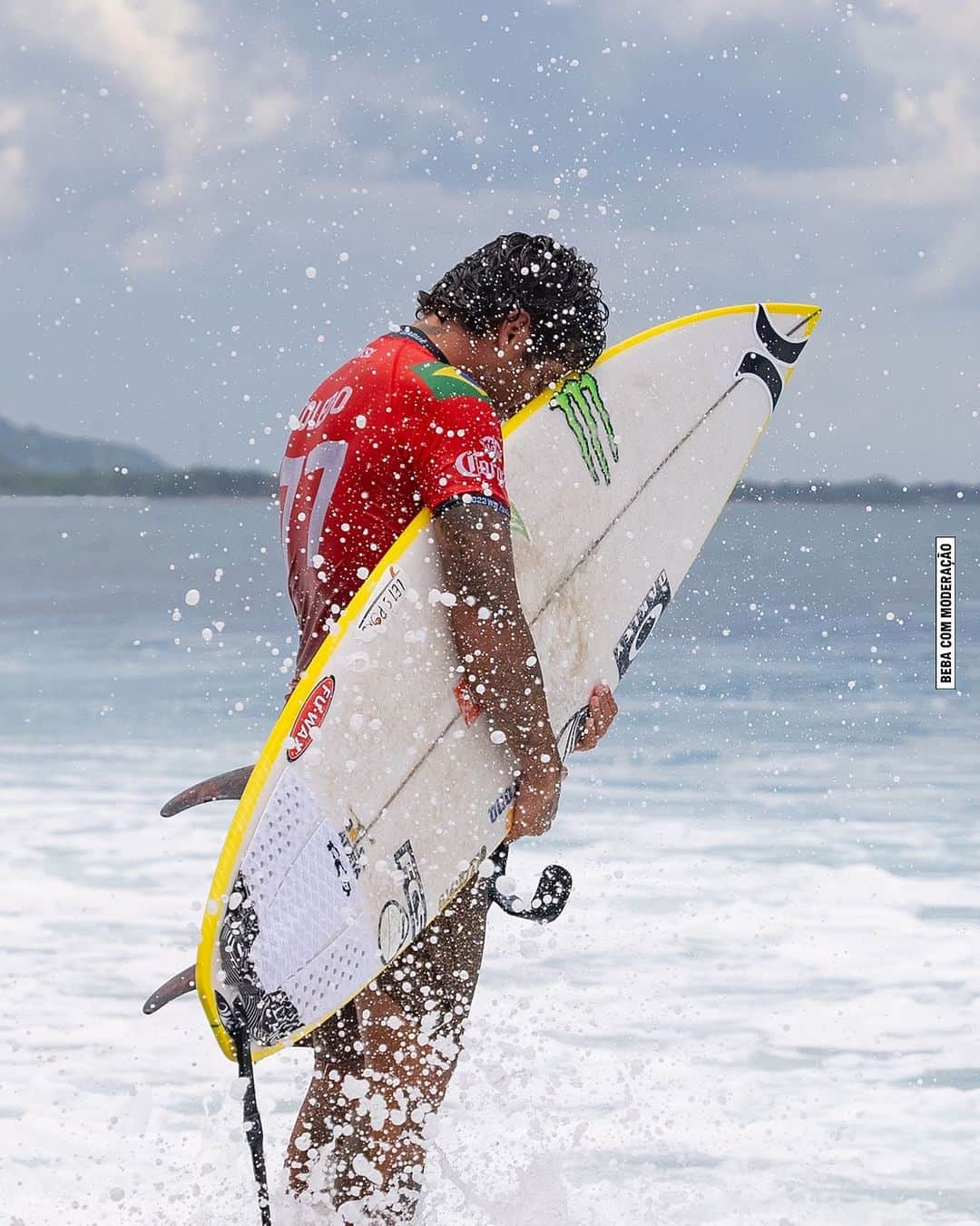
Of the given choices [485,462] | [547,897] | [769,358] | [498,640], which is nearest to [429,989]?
[547,897]

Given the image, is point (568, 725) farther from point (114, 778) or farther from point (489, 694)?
point (114, 778)

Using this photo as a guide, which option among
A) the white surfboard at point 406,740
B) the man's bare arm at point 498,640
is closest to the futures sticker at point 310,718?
the white surfboard at point 406,740

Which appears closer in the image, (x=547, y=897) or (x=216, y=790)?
(x=216, y=790)

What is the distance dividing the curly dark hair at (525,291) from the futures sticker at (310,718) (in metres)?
0.62

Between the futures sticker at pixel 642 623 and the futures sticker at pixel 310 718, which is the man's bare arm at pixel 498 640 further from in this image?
the futures sticker at pixel 642 623

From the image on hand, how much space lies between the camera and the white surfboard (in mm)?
2279

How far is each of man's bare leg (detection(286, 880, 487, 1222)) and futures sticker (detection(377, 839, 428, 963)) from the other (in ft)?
0.14

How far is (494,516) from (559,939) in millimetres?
2704

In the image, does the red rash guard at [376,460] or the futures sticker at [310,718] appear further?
the futures sticker at [310,718]

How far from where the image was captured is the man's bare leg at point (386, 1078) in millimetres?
2383

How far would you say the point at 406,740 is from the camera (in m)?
2.45

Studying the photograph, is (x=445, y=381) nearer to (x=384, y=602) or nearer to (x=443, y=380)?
(x=443, y=380)

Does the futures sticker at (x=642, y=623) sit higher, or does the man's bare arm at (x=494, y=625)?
the man's bare arm at (x=494, y=625)

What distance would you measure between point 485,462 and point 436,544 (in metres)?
0.16
